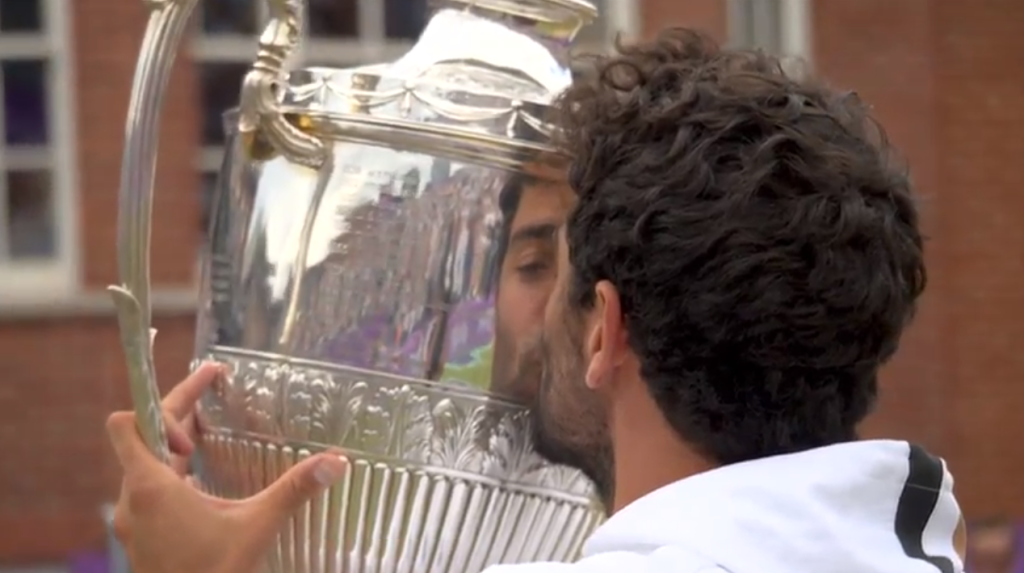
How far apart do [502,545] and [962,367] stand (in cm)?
519

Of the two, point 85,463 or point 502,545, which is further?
point 85,463

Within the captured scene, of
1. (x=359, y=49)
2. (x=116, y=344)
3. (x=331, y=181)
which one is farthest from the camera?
(x=359, y=49)

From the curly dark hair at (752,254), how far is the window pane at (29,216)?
4470 mm

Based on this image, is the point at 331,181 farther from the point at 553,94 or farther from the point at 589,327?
the point at 589,327

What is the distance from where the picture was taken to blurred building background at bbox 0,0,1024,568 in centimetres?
500

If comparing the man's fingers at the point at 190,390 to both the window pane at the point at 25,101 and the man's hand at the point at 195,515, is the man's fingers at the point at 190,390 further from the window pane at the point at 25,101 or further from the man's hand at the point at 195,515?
the window pane at the point at 25,101

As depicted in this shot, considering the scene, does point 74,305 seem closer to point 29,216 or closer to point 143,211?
point 29,216

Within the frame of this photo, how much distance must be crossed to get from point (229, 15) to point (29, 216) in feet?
2.94

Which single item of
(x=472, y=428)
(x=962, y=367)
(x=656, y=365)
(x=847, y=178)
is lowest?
(x=962, y=367)

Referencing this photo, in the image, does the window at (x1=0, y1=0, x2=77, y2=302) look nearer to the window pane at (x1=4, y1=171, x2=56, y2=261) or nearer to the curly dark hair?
the window pane at (x1=4, y1=171, x2=56, y2=261)

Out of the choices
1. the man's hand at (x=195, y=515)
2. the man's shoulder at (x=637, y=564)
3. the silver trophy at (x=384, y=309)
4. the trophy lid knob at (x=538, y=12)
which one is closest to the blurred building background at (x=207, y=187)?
the trophy lid knob at (x=538, y=12)

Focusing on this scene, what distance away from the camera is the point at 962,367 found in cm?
612

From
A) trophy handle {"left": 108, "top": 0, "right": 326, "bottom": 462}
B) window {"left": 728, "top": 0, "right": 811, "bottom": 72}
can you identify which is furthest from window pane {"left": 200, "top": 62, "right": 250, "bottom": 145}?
trophy handle {"left": 108, "top": 0, "right": 326, "bottom": 462}

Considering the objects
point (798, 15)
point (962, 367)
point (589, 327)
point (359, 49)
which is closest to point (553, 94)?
point (589, 327)
